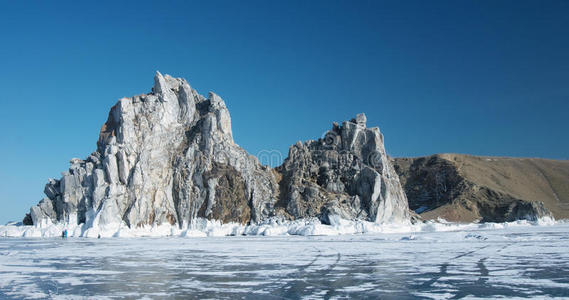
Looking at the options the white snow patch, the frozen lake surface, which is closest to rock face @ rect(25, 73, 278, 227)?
the white snow patch

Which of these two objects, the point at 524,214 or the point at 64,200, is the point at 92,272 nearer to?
the point at 64,200

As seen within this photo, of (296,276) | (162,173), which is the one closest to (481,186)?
(162,173)

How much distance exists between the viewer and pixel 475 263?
20094 millimetres

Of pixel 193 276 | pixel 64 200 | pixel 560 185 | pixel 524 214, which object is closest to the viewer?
pixel 193 276

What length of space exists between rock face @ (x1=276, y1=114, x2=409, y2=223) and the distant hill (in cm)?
3372

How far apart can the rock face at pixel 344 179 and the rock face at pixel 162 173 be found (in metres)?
4.63

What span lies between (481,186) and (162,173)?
81369mm

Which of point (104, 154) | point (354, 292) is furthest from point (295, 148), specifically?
point (354, 292)

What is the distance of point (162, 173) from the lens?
2405 inches

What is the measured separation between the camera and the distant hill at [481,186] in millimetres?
98250

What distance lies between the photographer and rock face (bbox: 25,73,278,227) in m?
57.2

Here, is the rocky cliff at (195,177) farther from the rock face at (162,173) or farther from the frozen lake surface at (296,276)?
the frozen lake surface at (296,276)

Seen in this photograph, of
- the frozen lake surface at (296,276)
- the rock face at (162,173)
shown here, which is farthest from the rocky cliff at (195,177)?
the frozen lake surface at (296,276)

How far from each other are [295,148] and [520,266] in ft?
182
